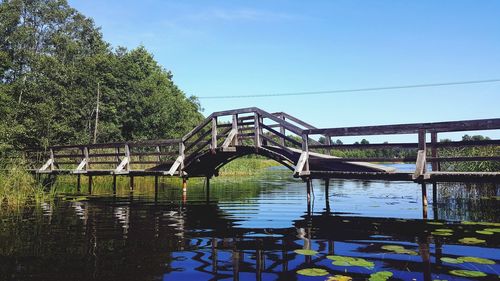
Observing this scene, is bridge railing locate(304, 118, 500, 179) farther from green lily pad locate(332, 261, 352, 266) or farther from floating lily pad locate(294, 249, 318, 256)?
green lily pad locate(332, 261, 352, 266)

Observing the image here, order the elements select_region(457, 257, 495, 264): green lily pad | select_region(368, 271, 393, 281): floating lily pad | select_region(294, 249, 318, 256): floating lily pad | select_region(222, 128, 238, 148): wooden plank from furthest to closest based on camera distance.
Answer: select_region(222, 128, 238, 148): wooden plank
select_region(294, 249, 318, 256): floating lily pad
select_region(457, 257, 495, 264): green lily pad
select_region(368, 271, 393, 281): floating lily pad

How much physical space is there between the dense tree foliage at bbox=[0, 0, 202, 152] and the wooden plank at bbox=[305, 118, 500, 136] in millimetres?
24444

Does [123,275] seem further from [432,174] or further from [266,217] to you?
[432,174]

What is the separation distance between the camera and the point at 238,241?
793 cm

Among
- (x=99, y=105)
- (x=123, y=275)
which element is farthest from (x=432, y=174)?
(x=99, y=105)

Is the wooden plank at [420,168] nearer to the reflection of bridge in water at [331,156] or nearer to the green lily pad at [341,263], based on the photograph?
the reflection of bridge in water at [331,156]

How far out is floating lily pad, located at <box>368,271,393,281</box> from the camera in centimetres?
494

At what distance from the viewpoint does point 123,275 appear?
5.54 m

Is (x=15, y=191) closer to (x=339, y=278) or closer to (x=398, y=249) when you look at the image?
(x=339, y=278)

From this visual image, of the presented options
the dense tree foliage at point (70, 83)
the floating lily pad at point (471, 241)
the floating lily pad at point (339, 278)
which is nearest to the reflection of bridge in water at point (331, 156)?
the floating lily pad at point (471, 241)

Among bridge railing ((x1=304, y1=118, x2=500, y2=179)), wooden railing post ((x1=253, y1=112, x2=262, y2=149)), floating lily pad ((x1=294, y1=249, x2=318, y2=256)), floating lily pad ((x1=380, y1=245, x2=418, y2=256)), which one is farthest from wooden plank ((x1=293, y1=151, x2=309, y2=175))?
floating lily pad ((x1=294, y1=249, x2=318, y2=256))

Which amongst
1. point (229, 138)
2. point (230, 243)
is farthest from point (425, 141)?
point (229, 138)

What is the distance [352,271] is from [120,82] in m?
36.4

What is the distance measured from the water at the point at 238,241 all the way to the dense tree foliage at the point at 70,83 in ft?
69.1
